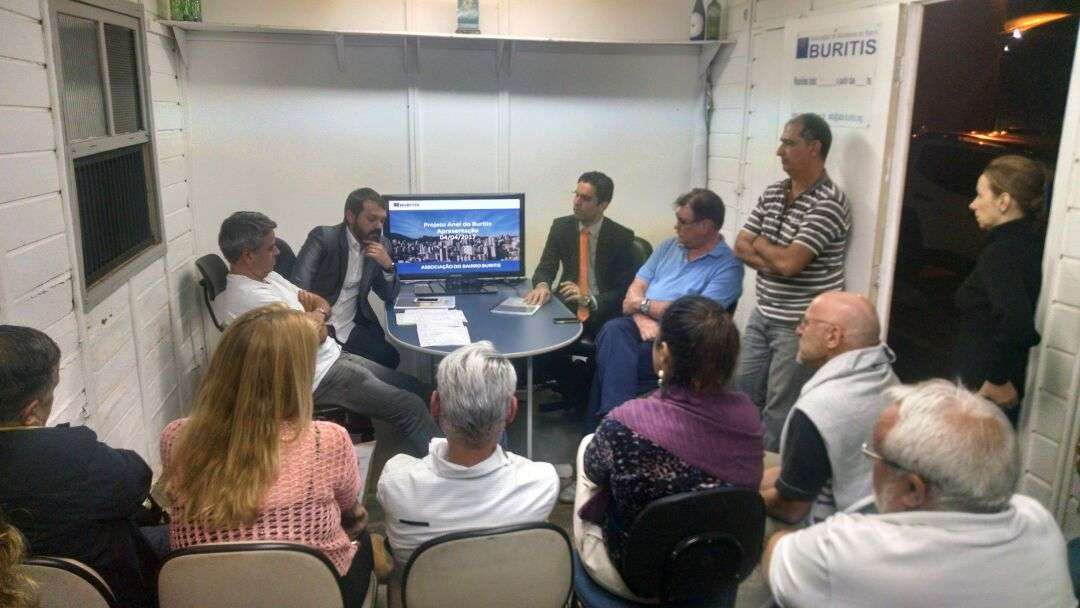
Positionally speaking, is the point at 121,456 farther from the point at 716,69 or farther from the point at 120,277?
the point at 716,69

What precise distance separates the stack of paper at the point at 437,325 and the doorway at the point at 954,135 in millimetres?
1836

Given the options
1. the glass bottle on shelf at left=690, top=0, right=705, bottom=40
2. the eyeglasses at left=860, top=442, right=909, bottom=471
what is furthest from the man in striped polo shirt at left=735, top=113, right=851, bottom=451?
the eyeglasses at left=860, top=442, right=909, bottom=471

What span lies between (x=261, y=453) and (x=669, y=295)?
2166 millimetres

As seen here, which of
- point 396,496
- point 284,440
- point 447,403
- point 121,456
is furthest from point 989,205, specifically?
point 121,456

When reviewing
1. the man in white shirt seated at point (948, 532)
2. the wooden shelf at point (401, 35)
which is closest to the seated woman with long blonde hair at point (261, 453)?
the man in white shirt seated at point (948, 532)

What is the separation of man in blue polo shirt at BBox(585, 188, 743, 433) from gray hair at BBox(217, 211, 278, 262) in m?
1.49

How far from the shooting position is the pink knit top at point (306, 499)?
1.55 m

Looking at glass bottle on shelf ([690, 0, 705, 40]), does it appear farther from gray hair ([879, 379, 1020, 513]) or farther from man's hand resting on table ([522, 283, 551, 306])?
gray hair ([879, 379, 1020, 513])

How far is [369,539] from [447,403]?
53 centimetres

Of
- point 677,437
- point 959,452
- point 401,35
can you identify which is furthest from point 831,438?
point 401,35

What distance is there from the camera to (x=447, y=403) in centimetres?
169

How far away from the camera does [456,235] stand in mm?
3828

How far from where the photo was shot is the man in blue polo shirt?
3199mm

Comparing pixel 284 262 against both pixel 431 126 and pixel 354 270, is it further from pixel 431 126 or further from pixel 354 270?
pixel 431 126
